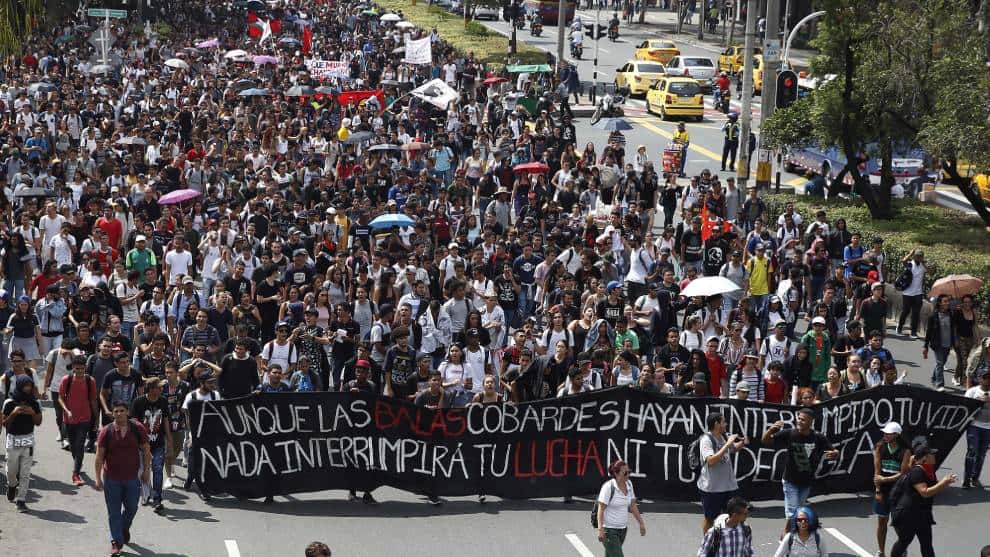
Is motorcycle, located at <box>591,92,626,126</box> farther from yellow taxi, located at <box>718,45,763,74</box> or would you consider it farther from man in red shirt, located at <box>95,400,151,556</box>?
man in red shirt, located at <box>95,400,151,556</box>

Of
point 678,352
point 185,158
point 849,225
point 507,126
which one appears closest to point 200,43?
point 507,126

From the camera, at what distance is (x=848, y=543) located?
13.7 meters

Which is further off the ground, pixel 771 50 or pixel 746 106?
pixel 771 50

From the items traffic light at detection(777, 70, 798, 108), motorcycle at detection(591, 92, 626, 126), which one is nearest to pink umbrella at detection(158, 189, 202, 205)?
traffic light at detection(777, 70, 798, 108)

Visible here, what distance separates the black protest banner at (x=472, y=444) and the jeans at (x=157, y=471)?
Answer: 0.45m

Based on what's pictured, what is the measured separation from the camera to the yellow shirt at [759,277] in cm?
2067

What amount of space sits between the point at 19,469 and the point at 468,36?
52461 millimetres

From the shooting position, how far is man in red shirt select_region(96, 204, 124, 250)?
22.0 meters

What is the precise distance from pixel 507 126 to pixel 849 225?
9.46 meters

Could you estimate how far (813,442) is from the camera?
44.6 ft

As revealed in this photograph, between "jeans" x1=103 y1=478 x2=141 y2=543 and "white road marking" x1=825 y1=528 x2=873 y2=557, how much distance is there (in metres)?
6.40

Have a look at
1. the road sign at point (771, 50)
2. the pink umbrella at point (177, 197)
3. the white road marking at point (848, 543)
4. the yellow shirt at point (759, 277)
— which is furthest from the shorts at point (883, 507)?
Result: the road sign at point (771, 50)

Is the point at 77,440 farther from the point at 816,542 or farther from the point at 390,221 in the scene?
the point at 390,221

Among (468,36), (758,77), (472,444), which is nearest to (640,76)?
(758,77)
